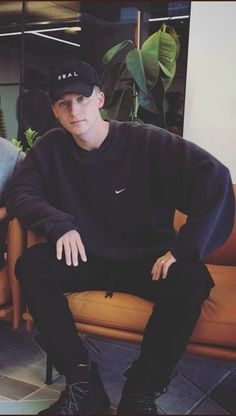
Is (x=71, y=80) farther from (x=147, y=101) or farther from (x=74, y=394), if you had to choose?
(x=147, y=101)

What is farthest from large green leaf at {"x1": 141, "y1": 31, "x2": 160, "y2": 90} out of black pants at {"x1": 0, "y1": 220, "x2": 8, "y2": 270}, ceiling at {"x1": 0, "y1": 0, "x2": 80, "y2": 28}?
ceiling at {"x1": 0, "y1": 0, "x2": 80, "y2": 28}

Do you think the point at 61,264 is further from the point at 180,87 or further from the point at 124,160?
the point at 180,87

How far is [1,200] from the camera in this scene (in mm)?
2055

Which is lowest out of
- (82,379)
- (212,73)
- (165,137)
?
(82,379)

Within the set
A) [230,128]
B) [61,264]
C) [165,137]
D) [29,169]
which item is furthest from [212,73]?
[61,264]

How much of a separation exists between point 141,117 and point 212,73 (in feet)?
2.23

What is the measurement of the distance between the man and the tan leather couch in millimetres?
59

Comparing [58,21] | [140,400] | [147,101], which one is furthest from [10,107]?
[140,400]

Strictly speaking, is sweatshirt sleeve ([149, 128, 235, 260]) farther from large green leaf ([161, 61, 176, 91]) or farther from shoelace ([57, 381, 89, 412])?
large green leaf ([161, 61, 176, 91])

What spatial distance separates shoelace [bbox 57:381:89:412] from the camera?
5.17ft

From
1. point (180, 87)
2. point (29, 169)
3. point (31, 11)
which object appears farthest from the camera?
point (31, 11)

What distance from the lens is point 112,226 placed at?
1.85 metres

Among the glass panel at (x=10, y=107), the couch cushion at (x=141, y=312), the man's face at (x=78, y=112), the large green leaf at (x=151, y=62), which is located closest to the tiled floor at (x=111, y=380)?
the couch cushion at (x=141, y=312)

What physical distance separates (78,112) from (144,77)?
46.8 inches
